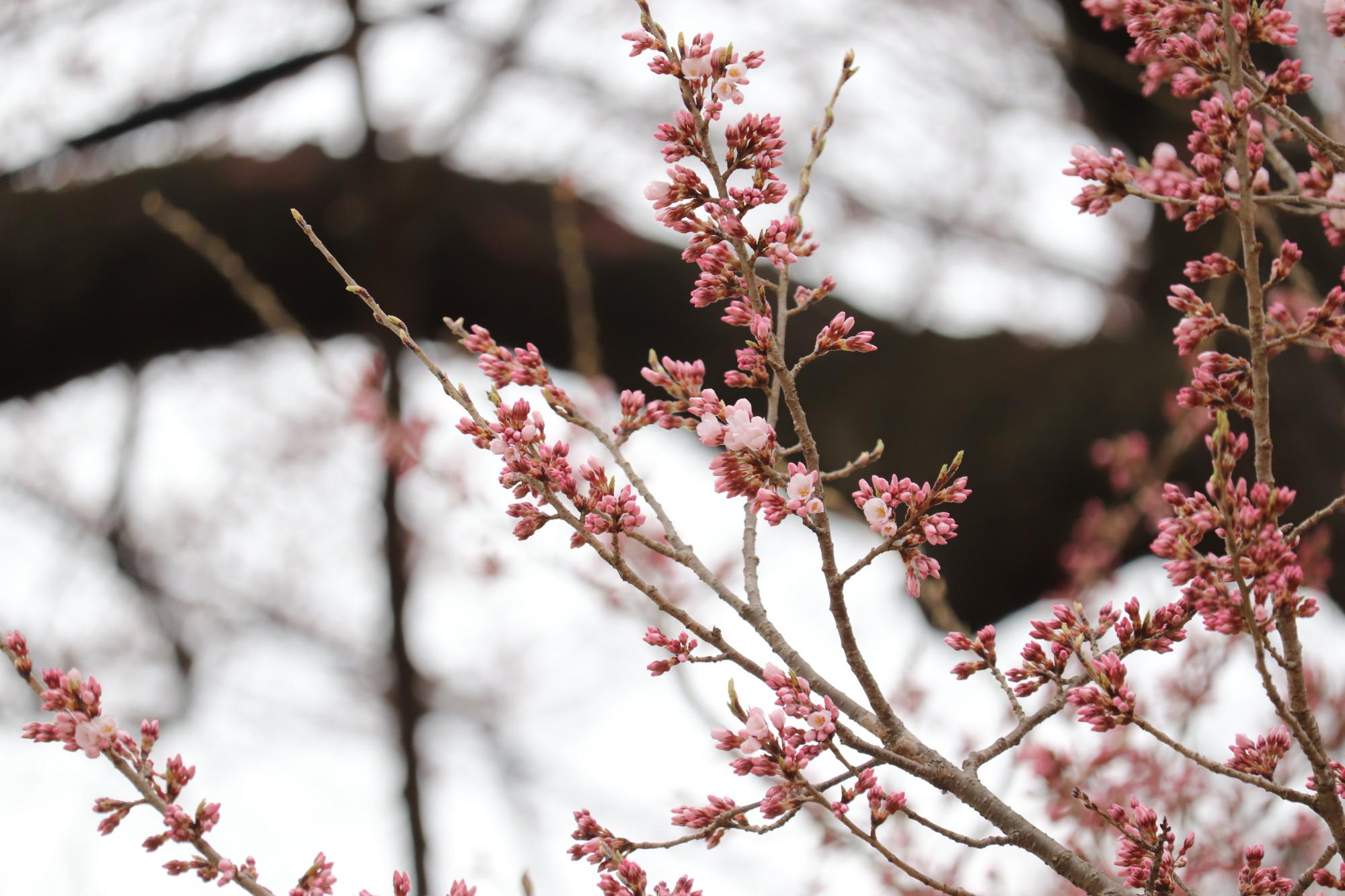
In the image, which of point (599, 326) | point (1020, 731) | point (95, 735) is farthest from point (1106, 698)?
point (599, 326)

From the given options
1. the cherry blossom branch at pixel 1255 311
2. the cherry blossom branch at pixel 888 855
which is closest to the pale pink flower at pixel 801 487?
the cherry blossom branch at pixel 888 855

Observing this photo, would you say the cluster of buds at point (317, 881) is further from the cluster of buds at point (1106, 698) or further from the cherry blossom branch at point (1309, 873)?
the cherry blossom branch at point (1309, 873)

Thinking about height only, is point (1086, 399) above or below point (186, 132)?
below

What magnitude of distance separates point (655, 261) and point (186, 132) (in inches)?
91.5

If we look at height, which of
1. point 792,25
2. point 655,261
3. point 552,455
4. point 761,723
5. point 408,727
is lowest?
point 761,723

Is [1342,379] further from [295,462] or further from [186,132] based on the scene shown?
[295,462]

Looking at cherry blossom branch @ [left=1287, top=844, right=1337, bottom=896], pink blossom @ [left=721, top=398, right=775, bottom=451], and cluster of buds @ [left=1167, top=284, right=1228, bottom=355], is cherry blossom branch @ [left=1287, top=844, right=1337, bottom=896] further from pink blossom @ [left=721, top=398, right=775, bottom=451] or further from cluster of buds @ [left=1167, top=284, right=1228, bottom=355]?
pink blossom @ [left=721, top=398, right=775, bottom=451]

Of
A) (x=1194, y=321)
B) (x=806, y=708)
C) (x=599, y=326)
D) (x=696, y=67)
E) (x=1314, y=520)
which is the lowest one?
(x=806, y=708)

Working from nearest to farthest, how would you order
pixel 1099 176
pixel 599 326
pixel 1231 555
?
1. pixel 1231 555
2. pixel 1099 176
3. pixel 599 326

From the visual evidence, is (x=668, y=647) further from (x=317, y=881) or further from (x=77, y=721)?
(x=77, y=721)

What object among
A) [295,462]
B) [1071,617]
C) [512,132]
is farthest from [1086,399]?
[295,462]

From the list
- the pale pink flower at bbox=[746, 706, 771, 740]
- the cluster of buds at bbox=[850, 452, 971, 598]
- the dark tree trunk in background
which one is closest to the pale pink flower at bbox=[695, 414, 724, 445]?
the cluster of buds at bbox=[850, 452, 971, 598]

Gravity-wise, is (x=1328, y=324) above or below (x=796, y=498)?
above

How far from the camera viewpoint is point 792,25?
5297mm
